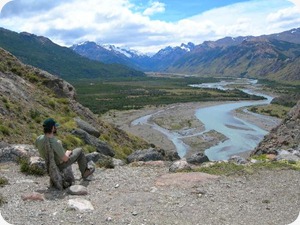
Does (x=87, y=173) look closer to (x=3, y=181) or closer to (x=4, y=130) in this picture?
(x=3, y=181)

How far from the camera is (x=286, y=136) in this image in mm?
26312

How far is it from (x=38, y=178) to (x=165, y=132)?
69392 mm

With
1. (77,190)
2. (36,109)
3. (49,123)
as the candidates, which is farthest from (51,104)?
(77,190)

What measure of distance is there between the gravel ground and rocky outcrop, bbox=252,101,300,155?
10647mm

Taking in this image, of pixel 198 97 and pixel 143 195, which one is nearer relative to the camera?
pixel 143 195

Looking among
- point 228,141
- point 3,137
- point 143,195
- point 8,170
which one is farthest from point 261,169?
point 228,141

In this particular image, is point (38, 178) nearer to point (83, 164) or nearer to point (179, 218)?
→ point (83, 164)

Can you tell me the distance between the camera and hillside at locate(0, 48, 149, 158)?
71.6 ft

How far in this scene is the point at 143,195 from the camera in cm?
1141

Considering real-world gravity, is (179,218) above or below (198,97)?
above

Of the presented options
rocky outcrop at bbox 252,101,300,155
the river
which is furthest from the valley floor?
rocky outcrop at bbox 252,101,300,155

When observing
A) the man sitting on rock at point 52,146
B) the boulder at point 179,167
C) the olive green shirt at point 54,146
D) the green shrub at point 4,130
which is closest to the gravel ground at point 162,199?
the boulder at point 179,167

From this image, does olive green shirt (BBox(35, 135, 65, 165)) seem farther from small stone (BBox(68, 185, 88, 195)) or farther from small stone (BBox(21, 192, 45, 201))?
small stone (BBox(21, 192, 45, 201))

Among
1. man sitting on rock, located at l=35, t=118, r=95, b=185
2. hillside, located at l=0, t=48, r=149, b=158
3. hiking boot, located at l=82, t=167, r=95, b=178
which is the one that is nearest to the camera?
man sitting on rock, located at l=35, t=118, r=95, b=185
